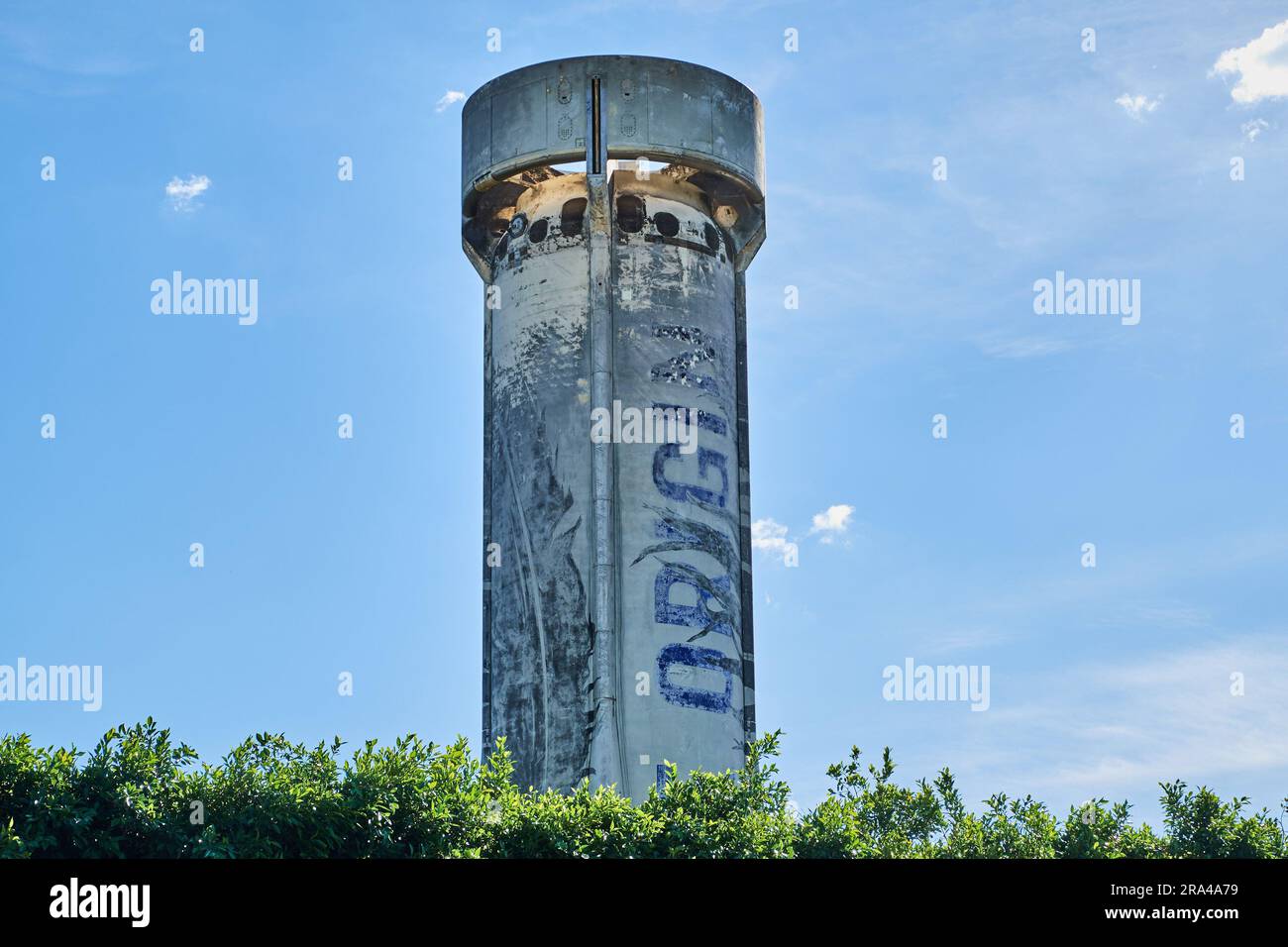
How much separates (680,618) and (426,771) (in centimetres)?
1292

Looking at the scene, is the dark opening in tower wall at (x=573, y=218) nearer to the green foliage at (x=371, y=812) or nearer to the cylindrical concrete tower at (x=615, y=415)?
the cylindrical concrete tower at (x=615, y=415)

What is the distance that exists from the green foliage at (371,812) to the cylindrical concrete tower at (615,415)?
7.45 meters

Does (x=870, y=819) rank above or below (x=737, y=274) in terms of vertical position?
below

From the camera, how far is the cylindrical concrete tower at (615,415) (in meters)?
47.0

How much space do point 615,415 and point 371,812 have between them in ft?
53.4

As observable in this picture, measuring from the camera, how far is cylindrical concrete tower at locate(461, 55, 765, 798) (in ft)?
154

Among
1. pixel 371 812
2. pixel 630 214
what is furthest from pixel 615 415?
pixel 371 812

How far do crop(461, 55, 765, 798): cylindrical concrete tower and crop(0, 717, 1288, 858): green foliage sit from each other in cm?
745

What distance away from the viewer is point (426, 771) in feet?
117

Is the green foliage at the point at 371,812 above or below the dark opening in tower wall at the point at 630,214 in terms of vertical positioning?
below

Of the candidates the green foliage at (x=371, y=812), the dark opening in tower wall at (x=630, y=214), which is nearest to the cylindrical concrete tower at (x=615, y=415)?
the dark opening in tower wall at (x=630, y=214)

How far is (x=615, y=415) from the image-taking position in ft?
159
